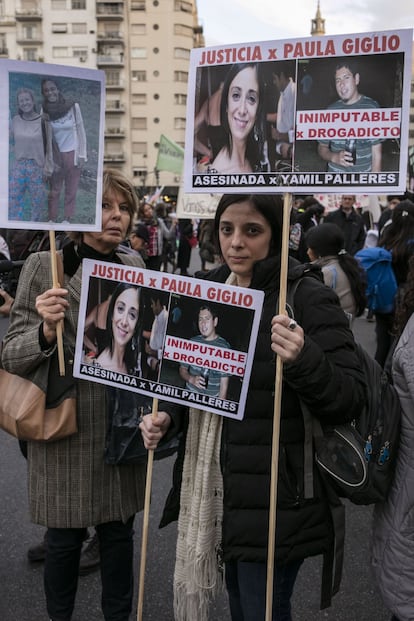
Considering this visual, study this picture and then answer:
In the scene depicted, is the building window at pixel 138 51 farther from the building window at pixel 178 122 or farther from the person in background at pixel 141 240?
the person in background at pixel 141 240

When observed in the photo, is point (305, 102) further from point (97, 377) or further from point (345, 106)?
point (97, 377)

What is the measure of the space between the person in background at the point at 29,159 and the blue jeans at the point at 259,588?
1.31 metres

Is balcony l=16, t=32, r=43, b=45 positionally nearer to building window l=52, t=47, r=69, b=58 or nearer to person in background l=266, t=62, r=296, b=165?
building window l=52, t=47, r=69, b=58

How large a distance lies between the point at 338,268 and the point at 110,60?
53.8m

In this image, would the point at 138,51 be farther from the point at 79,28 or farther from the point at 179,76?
the point at 79,28

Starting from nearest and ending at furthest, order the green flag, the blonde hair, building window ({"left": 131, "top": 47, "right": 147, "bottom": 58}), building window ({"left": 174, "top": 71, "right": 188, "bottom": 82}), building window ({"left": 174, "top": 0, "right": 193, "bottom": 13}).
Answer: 1. the blonde hair
2. the green flag
3. building window ({"left": 174, "top": 0, "right": 193, "bottom": 13})
4. building window ({"left": 174, "top": 71, "right": 188, "bottom": 82})
5. building window ({"left": 131, "top": 47, "right": 147, "bottom": 58})

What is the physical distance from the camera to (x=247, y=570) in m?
1.77

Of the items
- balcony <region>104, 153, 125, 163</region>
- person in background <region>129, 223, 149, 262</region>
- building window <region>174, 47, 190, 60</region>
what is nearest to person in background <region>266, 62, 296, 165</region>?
person in background <region>129, 223, 149, 262</region>

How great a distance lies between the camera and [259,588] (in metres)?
1.77

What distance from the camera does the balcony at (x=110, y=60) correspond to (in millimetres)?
51594

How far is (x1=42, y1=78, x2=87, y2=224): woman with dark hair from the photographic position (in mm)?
1837

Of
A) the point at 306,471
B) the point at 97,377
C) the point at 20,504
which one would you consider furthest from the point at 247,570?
the point at 20,504

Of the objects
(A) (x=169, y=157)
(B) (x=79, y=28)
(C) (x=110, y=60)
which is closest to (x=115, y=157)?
(C) (x=110, y=60)

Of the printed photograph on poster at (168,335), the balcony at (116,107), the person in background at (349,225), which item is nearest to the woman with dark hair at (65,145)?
the printed photograph on poster at (168,335)
